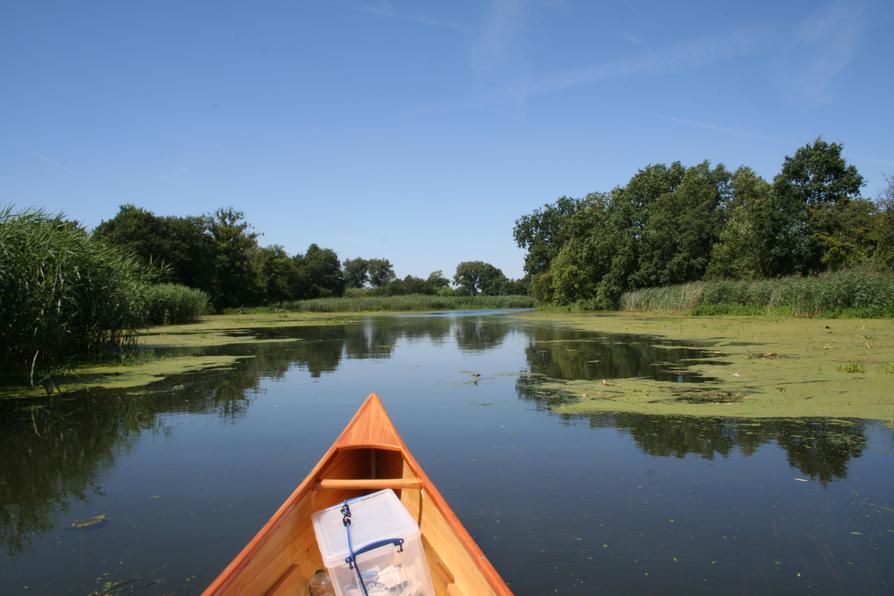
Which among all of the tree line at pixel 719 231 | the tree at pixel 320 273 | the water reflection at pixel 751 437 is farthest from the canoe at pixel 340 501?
the tree at pixel 320 273

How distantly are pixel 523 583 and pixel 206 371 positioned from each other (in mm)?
9435

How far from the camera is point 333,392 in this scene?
358 inches

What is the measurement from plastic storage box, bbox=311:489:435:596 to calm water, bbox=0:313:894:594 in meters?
0.53

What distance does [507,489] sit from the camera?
15.0 ft

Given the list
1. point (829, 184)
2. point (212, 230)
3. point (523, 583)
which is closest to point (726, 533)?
point (523, 583)

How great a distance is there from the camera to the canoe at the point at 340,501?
259cm

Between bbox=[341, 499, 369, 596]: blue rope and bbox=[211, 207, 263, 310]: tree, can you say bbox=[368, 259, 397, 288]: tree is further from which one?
bbox=[341, 499, 369, 596]: blue rope

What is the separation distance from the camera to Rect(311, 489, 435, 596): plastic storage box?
299 cm

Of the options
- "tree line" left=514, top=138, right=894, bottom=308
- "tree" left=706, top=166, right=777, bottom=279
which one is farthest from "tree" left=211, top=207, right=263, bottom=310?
"tree" left=706, top=166, right=777, bottom=279

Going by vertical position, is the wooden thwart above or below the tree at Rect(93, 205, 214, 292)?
below

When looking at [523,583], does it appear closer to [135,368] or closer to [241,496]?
[241,496]

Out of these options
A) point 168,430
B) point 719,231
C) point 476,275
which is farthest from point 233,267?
point 476,275

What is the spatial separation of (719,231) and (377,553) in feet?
129

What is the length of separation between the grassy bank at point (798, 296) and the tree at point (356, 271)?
2864 inches
